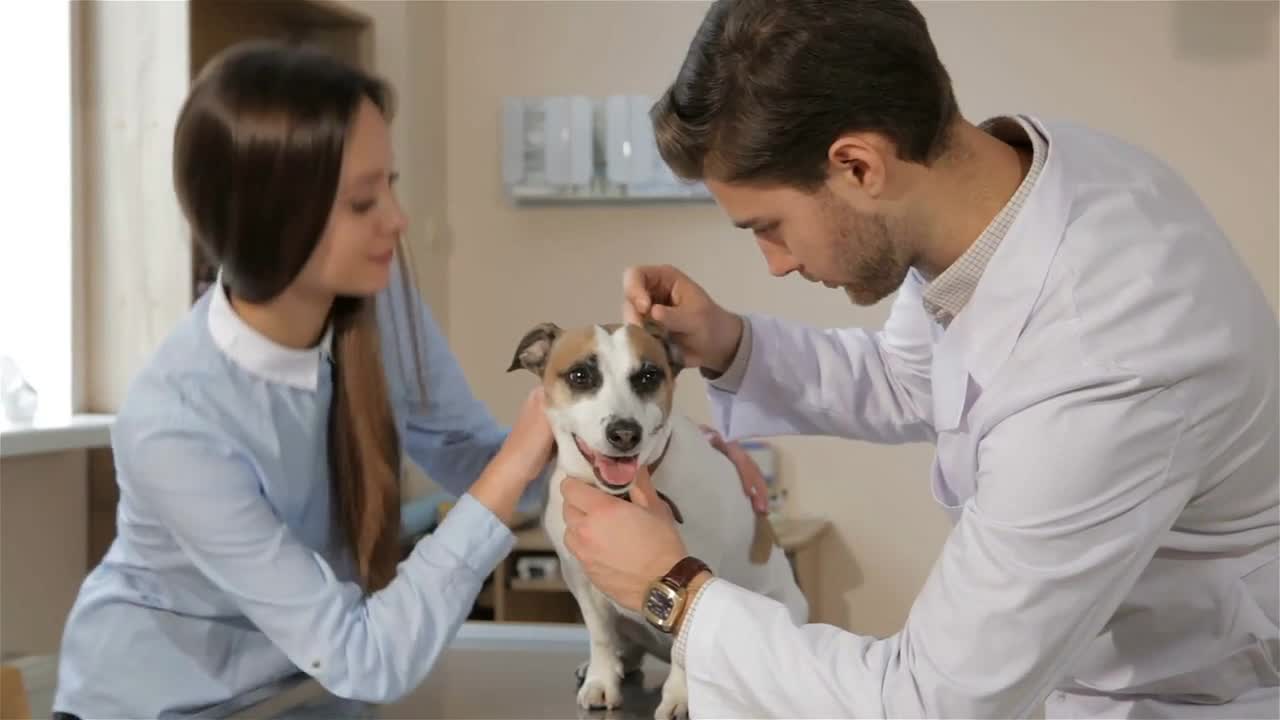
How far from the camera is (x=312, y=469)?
1.44 meters

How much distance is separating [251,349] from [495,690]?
52 centimetres

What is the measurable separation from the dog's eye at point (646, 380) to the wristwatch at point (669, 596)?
452 mm

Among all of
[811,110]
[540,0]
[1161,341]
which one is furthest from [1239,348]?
[540,0]

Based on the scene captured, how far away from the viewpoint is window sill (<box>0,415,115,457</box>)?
6.79ft

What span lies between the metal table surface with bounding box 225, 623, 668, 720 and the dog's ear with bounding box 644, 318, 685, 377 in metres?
0.40

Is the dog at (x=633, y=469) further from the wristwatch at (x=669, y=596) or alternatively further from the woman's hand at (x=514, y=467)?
the wristwatch at (x=669, y=596)

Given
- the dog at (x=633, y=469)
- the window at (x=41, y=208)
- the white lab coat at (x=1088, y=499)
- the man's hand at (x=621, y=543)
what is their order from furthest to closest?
the window at (x=41, y=208) < the dog at (x=633, y=469) < the man's hand at (x=621, y=543) < the white lab coat at (x=1088, y=499)

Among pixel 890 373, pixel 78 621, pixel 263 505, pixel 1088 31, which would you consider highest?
pixel 1088 31

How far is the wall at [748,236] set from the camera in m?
3.54

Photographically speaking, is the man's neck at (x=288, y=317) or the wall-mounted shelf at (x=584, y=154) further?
the wall-mounted shelf at (x=584, y=154)

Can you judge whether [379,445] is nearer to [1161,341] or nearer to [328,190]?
[328,190]

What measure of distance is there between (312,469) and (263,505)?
0.44 feet

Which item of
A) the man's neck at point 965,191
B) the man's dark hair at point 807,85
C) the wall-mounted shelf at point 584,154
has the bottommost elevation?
the man's neck at point 965,191

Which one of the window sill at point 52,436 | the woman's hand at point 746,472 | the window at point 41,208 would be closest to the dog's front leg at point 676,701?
the woman's hand at point 746,472
